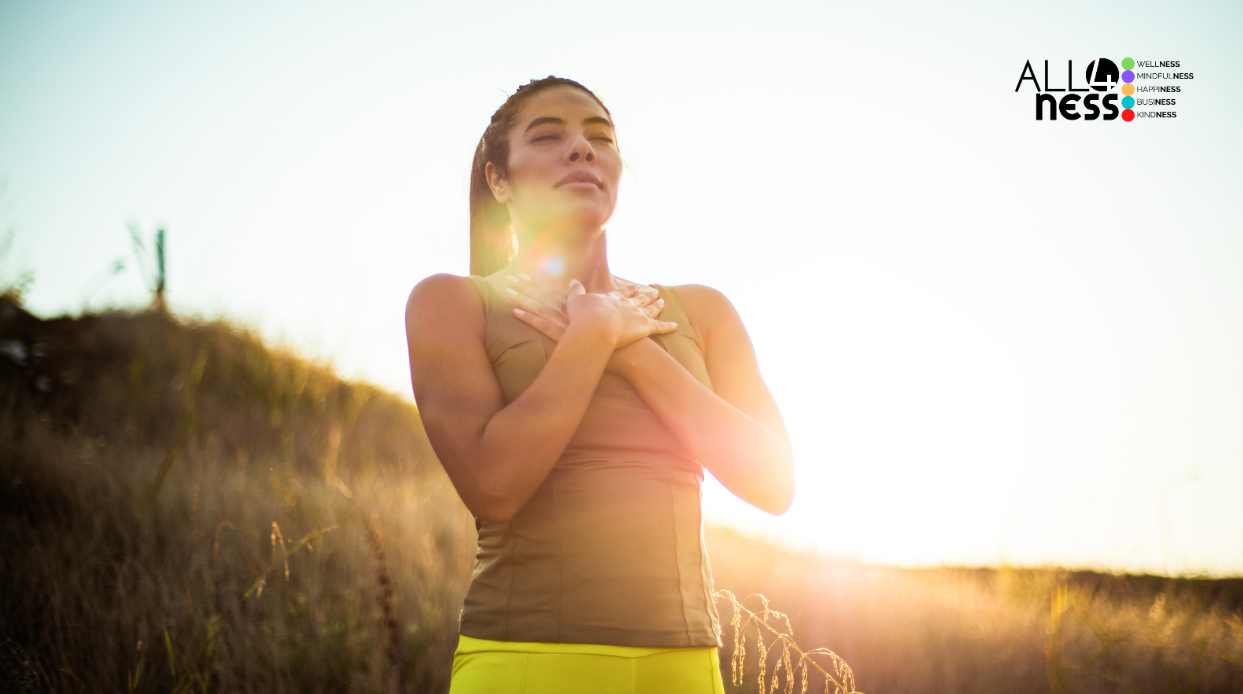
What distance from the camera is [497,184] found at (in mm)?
2633

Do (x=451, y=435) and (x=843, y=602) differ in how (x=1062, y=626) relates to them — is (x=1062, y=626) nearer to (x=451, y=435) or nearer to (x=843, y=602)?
(x=843, y=602)

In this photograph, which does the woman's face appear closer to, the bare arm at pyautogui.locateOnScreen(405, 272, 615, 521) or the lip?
the lip

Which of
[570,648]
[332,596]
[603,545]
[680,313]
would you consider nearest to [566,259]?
[680,313]

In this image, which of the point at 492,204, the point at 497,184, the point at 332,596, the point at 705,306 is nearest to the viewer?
the point at 705,306

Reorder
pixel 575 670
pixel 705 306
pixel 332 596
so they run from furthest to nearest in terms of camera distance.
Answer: pixel 332 596
pixel 705 306
pixel 575 670

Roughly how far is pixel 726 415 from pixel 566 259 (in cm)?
70

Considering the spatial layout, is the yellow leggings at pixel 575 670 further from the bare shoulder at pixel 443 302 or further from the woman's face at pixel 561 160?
the woman's face at pixel 561 160

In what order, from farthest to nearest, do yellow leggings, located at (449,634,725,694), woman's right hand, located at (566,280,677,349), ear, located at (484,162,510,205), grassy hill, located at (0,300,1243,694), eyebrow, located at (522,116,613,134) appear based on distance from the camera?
grassy hill, located at (0,300,1243,694)
ear, located at (484,162,510,205)
eyebrow, located at (522,116,613,134)
woman's right hand, located at (566,280,677,349)
yellow leggings, located at (449,634,725,694)

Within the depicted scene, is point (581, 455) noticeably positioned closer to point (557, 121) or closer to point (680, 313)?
point (680, 313)

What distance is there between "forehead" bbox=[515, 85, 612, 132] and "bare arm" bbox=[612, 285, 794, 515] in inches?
31.3

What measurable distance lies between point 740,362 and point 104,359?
9934 mm

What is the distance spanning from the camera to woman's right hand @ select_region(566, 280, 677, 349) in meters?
1.96

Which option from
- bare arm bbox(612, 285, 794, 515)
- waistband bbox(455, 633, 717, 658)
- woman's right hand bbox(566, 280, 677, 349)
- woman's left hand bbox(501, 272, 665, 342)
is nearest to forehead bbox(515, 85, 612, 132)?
woman's left hand bbox(501, 272, 665, 342)

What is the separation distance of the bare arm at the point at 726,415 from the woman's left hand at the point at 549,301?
7.4 inches
